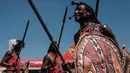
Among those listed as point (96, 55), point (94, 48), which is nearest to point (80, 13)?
point (94, 48)

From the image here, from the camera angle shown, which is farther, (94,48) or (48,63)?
(48,63)

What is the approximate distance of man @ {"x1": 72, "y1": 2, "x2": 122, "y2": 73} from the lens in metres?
3.96

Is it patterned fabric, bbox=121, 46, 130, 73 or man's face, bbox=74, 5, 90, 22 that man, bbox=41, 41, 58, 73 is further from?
patterned fabric, bbox=121, 46, 130, 73

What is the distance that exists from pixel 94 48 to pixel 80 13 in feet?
1.96

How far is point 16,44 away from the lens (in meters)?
9.85

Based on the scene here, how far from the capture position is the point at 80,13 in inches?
176

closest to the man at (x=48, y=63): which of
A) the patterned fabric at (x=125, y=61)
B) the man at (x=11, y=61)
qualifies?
the man at (x=11, y=61)

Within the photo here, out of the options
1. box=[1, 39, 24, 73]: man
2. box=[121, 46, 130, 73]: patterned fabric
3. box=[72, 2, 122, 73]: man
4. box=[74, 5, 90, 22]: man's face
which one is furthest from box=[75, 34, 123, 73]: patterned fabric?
box=[1, 39, 24, 73]: man

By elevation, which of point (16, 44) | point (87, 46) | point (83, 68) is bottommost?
point (83, 68)

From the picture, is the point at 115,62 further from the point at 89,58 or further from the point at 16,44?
the point at 16,44

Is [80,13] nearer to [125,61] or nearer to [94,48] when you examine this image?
[94,48]

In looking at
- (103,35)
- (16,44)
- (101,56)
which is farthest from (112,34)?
(16,44)

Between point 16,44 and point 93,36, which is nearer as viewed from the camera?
point 93,36

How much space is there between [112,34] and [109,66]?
19.8 inches
